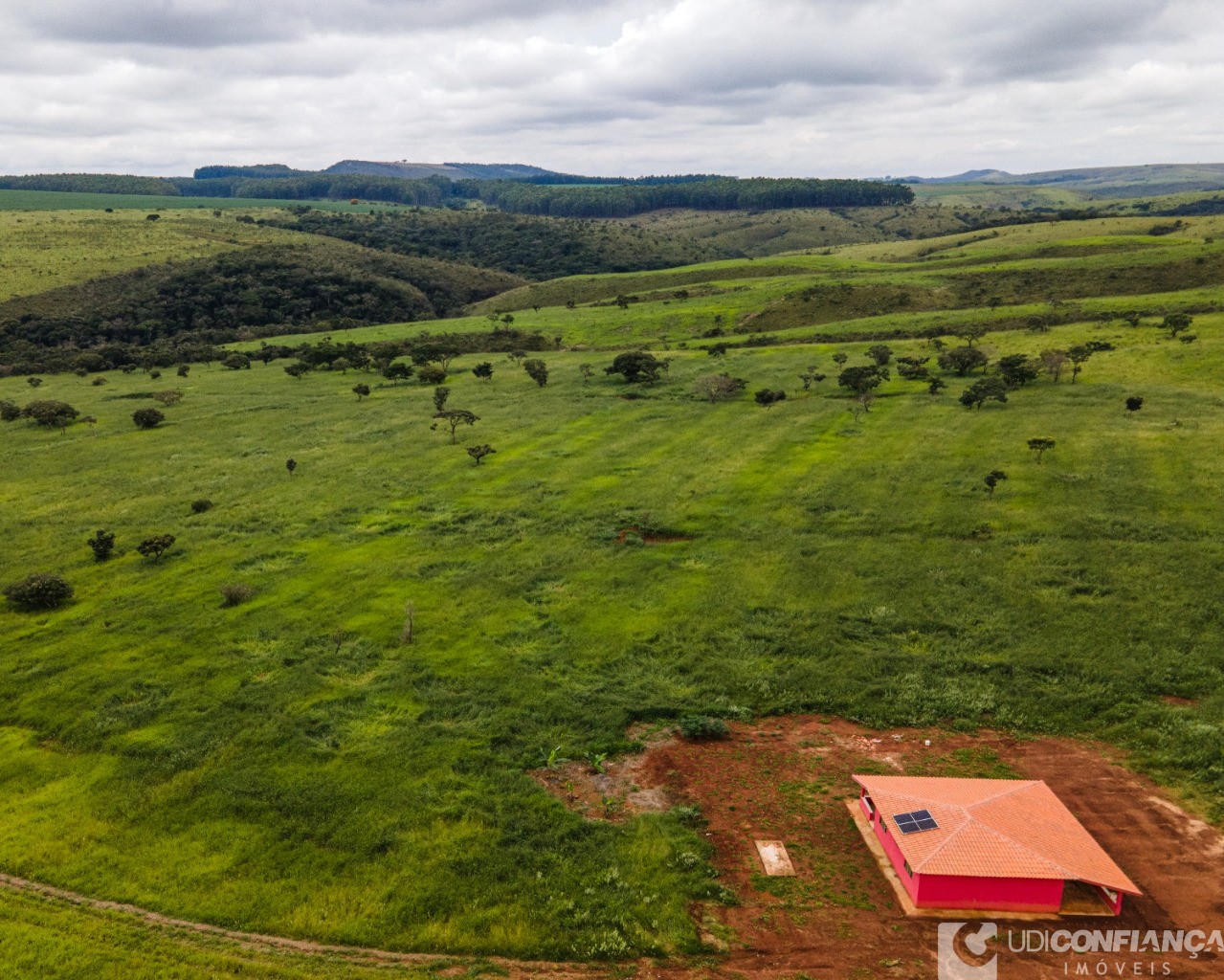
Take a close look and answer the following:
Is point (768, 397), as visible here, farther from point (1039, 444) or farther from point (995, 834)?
point (995, 834)

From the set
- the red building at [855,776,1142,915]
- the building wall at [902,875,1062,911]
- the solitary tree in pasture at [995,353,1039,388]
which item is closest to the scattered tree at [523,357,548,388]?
the solitary tree in pasture at [995,353,1039,388]

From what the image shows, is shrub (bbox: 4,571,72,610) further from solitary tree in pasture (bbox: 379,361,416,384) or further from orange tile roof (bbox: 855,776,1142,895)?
solitary tree in pasture (bbox: 379,361,416,384)

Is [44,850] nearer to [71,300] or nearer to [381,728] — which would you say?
[381,728]

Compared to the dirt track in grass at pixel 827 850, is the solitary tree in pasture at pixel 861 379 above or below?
above

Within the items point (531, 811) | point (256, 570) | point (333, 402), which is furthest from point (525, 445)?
point (531, 811)

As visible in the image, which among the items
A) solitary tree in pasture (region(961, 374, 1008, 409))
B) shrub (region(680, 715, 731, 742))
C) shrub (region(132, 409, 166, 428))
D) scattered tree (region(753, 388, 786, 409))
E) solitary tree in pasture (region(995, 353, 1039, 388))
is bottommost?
shrub (region(680, 715, 731, 742))

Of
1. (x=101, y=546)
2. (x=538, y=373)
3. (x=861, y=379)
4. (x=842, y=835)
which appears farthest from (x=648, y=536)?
(x=538, y=373)

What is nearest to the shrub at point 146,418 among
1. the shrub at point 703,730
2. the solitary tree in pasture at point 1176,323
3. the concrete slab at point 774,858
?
the shrub at point 703,730

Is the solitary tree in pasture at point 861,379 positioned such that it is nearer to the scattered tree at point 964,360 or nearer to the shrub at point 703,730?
the scattered tree at point 964,360
